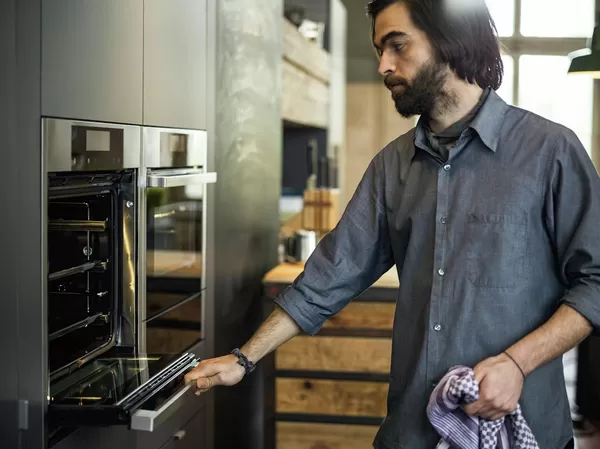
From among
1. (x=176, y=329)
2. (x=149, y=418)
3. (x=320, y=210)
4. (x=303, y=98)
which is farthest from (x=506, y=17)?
(x=149, y=418)

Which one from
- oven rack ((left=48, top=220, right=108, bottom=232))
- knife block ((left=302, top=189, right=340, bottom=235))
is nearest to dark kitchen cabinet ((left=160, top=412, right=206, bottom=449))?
oven rack ((left=48, top=220, right=108, bottom=232))

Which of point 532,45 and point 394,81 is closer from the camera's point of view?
point 394,81

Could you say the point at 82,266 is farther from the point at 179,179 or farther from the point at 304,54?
the point at 304,54

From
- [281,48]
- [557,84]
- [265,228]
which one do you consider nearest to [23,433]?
[265,228]

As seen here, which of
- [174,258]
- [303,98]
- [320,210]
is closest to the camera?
[174,258]

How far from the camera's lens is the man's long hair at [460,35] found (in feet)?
6.53

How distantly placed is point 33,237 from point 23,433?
0.41 metres

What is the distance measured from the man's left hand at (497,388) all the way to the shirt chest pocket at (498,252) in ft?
0.65

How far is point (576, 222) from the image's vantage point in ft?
5.98

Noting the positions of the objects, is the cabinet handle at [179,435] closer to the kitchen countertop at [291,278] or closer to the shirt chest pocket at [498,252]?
the kitchen countertop at [291,278]

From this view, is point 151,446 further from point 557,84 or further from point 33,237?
point 557,84

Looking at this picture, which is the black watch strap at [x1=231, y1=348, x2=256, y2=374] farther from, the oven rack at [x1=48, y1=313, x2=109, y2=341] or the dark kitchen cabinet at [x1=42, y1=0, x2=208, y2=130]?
the dark kitchen cabinet at [x1=42, y1=0, x2=208, y2=130]

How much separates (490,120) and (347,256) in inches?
17.9

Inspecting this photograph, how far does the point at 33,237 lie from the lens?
1859 millimetres
